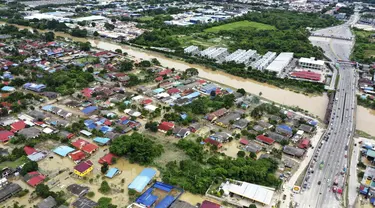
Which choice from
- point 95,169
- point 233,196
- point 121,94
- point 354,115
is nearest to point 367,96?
point 354,115

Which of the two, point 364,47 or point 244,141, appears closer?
point 244,141

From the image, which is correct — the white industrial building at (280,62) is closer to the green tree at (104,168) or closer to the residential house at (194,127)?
the residential house at (194,127)

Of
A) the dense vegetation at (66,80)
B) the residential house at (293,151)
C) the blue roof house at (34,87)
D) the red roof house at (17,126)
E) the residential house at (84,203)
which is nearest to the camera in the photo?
the residential house at (84,203)

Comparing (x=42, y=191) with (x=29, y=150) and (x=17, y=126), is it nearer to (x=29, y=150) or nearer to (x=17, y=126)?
(x=29, y=150)

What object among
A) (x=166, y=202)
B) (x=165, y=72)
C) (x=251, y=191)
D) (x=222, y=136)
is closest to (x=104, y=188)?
(x=166, y=202)

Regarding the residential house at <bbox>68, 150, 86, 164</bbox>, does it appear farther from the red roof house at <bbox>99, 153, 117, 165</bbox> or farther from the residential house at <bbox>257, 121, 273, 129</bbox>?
the residential house at <bbox>257, 121, 273, 129</bbox>

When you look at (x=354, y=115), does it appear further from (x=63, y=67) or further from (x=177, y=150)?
(x=63, y=67)

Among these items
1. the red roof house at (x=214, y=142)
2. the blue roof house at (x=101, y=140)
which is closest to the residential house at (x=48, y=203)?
the blue roof house at (x=101, y=140)
